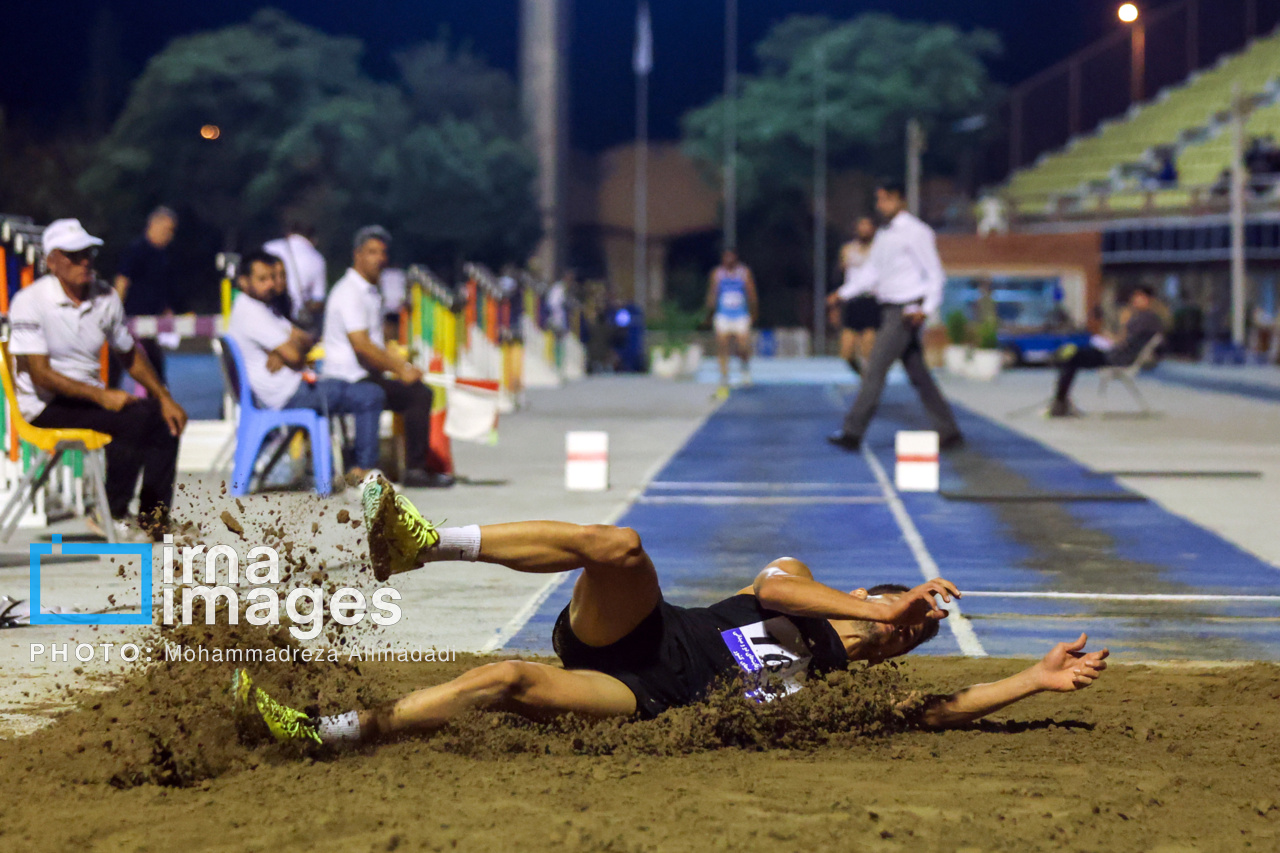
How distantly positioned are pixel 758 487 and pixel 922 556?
356cm

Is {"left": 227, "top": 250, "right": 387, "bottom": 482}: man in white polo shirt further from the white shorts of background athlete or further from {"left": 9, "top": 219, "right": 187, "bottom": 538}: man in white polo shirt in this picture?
the white shorts of background athlete

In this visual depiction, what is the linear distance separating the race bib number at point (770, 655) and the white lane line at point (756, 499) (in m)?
6.39

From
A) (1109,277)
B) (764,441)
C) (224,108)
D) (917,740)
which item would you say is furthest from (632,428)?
(224,108)

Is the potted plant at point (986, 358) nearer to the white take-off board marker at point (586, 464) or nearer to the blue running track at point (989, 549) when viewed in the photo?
the blue running track at point (989, 549)

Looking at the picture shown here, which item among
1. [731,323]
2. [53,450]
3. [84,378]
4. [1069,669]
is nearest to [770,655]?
[1069,669]

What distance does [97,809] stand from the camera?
449cm

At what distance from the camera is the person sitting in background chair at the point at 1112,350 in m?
20.2

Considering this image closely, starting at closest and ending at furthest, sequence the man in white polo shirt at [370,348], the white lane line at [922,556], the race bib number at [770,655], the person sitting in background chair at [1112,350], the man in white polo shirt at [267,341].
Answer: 1. the race bib number at [770,655]
2. the white lane line at [922,556]
3. the man in white polo shirt at [267,341]
4. the man in white polo shirt at [370,348]
5. the person sitting in background chair at [1112,350]

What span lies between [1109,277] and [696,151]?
15.8m

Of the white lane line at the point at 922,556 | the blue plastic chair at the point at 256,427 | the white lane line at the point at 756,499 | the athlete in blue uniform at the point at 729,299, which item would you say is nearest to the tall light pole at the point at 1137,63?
the athlete in blue uniform at the point at 729,299

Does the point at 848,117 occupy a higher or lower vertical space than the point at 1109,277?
higher

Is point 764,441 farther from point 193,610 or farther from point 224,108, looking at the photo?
point 224,108

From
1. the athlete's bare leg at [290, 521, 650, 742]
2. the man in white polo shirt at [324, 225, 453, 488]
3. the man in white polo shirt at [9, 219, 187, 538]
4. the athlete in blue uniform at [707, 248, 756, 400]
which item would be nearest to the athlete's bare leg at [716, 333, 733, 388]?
the athlete in blue uniform at [707, 248, 756, 400]

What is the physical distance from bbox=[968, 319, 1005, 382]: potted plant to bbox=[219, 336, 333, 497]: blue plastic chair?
21.8 m
